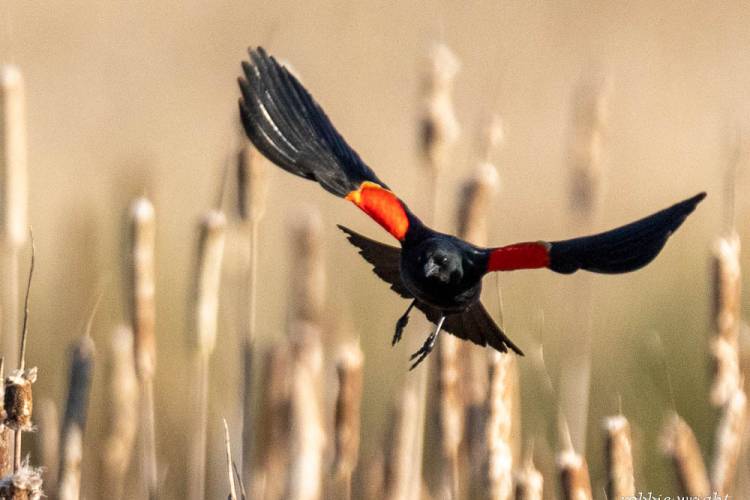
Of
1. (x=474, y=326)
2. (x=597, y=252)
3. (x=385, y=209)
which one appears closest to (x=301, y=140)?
(x=385, y=209)

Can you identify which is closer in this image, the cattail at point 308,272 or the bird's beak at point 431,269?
the bird's beak at point 431,269

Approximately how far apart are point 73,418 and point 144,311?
0.81ft

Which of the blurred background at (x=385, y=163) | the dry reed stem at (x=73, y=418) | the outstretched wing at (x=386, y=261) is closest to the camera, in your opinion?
the dry reed stem at (x=73, y=418)

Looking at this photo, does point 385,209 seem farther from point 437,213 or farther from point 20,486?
point 20,486

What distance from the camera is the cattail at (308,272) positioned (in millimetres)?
2789

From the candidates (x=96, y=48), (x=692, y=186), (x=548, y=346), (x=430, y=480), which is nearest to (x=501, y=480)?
(x=430, y=480)

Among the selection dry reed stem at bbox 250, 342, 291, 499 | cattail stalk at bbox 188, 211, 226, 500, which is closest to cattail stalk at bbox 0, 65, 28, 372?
cattail stalk at bbox 188, 211, 226, 500

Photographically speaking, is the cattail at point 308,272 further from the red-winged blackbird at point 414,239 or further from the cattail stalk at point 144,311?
the cattail stalk at point 144,311

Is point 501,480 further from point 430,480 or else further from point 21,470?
point 21,470

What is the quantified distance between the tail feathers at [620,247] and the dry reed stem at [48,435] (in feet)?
3.29

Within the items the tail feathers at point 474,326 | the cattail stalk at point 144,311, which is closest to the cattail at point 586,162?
the tail feathers at point 474,326

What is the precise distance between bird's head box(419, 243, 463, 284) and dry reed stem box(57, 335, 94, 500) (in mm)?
554

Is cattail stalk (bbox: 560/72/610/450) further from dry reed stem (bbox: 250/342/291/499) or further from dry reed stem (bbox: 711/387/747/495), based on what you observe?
dry reed stem (bbox: 250/342/291/499)

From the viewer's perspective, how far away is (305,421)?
8.53 feet
